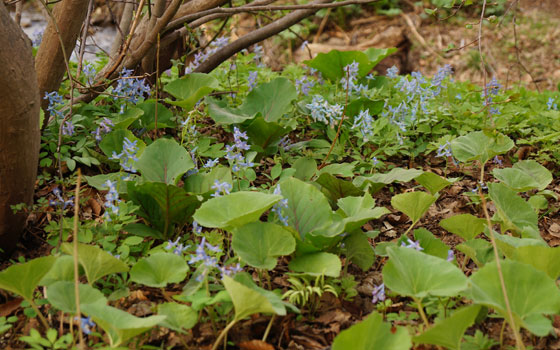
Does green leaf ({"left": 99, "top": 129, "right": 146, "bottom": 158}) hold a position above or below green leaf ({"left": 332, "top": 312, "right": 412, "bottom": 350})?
above

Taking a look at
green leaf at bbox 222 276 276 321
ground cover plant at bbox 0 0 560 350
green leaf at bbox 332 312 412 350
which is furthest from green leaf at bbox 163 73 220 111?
green leaf at bbox 332 312 412 350

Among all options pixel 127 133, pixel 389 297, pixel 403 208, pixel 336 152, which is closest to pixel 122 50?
pixel 127 133

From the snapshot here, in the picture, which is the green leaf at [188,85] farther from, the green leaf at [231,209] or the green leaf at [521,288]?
the green leaf at [521,288]

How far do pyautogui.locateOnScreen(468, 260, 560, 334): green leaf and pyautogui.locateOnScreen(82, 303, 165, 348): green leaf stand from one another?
2.72 feet

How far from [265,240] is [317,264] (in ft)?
0.60

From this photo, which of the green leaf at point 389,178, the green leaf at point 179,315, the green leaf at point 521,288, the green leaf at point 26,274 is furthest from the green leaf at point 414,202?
the green leaf at point 26,274

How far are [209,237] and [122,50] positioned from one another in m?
1.32

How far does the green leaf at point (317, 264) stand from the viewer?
1617mm

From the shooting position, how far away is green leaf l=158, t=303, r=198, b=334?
148cm

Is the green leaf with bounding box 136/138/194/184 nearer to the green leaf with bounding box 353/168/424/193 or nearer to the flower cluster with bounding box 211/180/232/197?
the flower cluster with bounding box 211/180/232/197

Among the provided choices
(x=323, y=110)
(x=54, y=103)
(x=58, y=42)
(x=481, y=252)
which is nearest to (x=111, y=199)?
(x=54, y=103)

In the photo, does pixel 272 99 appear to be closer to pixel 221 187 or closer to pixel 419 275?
pixel 221 187

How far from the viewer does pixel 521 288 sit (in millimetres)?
1435

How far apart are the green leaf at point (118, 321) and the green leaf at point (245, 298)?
0.19 m
